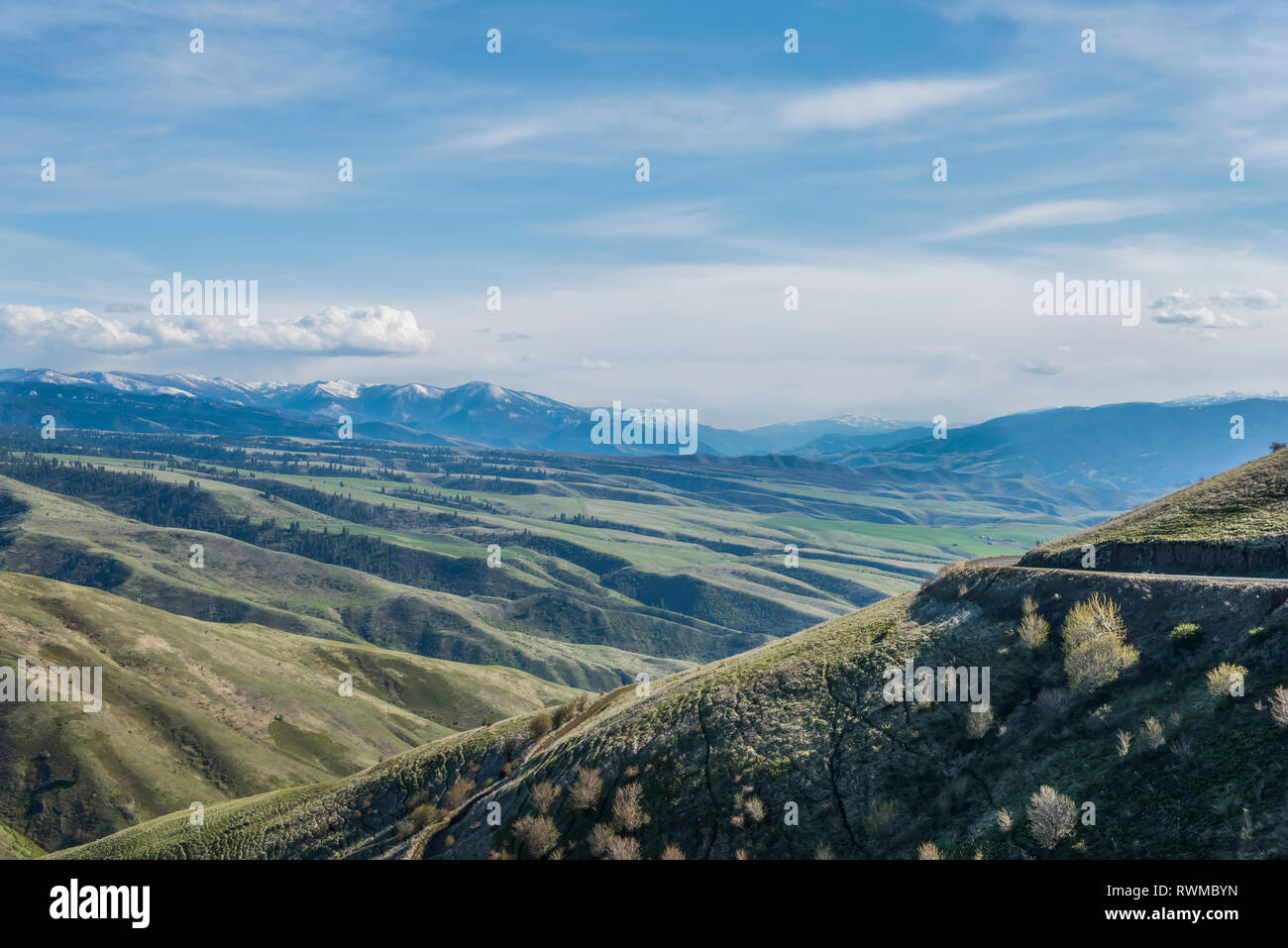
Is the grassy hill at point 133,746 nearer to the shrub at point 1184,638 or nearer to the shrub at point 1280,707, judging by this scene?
the shrub at point 1184,638

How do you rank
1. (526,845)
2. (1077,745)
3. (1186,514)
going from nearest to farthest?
(1077,745)
(526,845)
(1186,514)

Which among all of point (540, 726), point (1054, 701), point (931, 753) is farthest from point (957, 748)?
point (540, 726)

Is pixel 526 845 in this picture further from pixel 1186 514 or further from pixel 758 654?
pixel 1186 514

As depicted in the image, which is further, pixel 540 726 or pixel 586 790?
pixel 540 726

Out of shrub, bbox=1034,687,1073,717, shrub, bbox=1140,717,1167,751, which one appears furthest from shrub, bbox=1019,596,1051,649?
shrub, bbox=1140,717,1167,751

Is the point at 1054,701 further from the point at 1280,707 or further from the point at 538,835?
the point at 538,835
